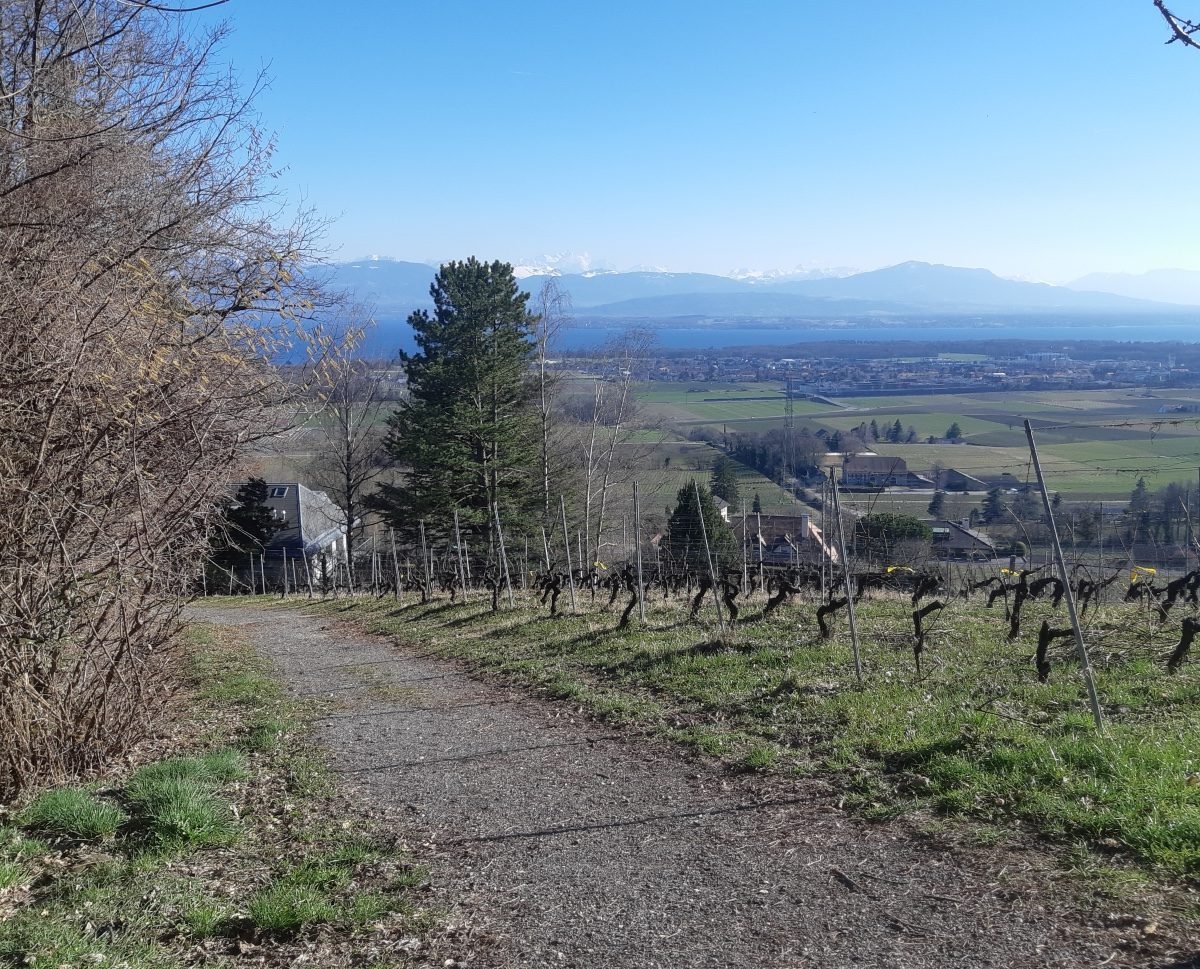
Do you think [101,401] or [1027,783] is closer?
[1027,783]

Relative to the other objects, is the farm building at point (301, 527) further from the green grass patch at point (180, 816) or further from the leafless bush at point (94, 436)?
the green grass patch at point (180, 816)

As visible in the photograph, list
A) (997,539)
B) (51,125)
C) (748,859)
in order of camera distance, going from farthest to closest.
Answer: (997,539) → (51,125) → (748,859)

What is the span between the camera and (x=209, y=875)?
4793mm

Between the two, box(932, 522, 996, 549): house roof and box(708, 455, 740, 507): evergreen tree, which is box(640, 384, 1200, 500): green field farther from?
box(708, 455, 740, 507): evergreen tree

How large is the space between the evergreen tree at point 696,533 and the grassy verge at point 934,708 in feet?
30.4

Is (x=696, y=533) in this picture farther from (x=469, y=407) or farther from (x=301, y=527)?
(x=301, y=527)

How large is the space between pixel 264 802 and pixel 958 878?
14.4 feet

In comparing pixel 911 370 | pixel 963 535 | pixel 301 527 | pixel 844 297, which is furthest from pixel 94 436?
pixel 844 297

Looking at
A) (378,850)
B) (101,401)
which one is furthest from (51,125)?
(378,850)

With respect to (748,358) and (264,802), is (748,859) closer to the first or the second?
(264,802)

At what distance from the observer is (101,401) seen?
6152mm

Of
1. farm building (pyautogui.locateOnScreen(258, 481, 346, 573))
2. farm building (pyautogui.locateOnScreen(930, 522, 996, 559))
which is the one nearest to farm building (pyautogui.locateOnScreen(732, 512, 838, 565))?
farm building (pyautogui.locateOnScreen(930, 522, 996, 559))

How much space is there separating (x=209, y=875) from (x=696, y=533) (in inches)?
709

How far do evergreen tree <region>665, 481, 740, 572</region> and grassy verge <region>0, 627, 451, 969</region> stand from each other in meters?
15.2
